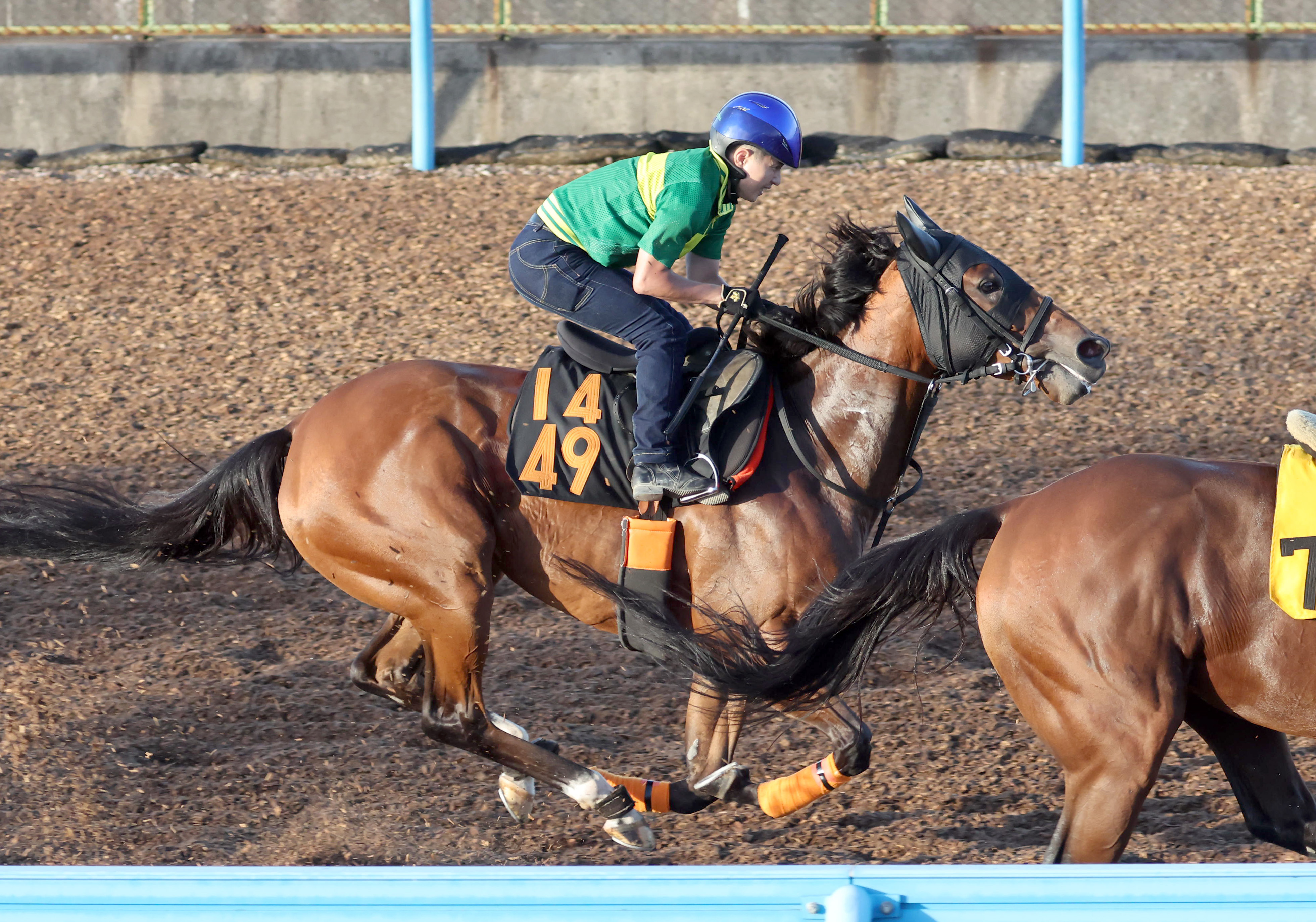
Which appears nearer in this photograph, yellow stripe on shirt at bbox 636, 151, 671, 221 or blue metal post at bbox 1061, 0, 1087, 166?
yellow stripe on shirt at bbox 636, 151, 671, 221

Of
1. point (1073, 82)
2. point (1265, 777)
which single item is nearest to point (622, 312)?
point (1265, 777)

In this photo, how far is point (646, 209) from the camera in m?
3.89

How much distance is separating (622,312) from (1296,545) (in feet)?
6.13

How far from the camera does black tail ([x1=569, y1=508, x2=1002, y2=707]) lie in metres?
3.21

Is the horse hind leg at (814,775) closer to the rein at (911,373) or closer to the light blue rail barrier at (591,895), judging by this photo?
the rein at (911,373)

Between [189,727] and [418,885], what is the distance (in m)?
3.17

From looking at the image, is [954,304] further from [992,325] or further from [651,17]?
[651,17]

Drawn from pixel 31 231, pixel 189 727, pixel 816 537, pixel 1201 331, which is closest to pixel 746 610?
pixel 816 537

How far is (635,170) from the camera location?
3.91 metres

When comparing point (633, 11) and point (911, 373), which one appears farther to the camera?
point (633, 11)

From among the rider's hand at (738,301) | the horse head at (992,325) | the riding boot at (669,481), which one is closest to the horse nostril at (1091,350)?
the horse head at (992,325)

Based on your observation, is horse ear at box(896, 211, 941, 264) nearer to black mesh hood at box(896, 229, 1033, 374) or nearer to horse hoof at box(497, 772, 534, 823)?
black mesh hood at box(896, 229, 1033, 374)

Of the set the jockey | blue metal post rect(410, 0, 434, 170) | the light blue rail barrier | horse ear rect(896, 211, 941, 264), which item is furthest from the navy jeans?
blue metal post rect(410, 0, 434, 170)

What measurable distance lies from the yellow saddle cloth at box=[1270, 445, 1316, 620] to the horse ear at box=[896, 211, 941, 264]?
3.94 ft
